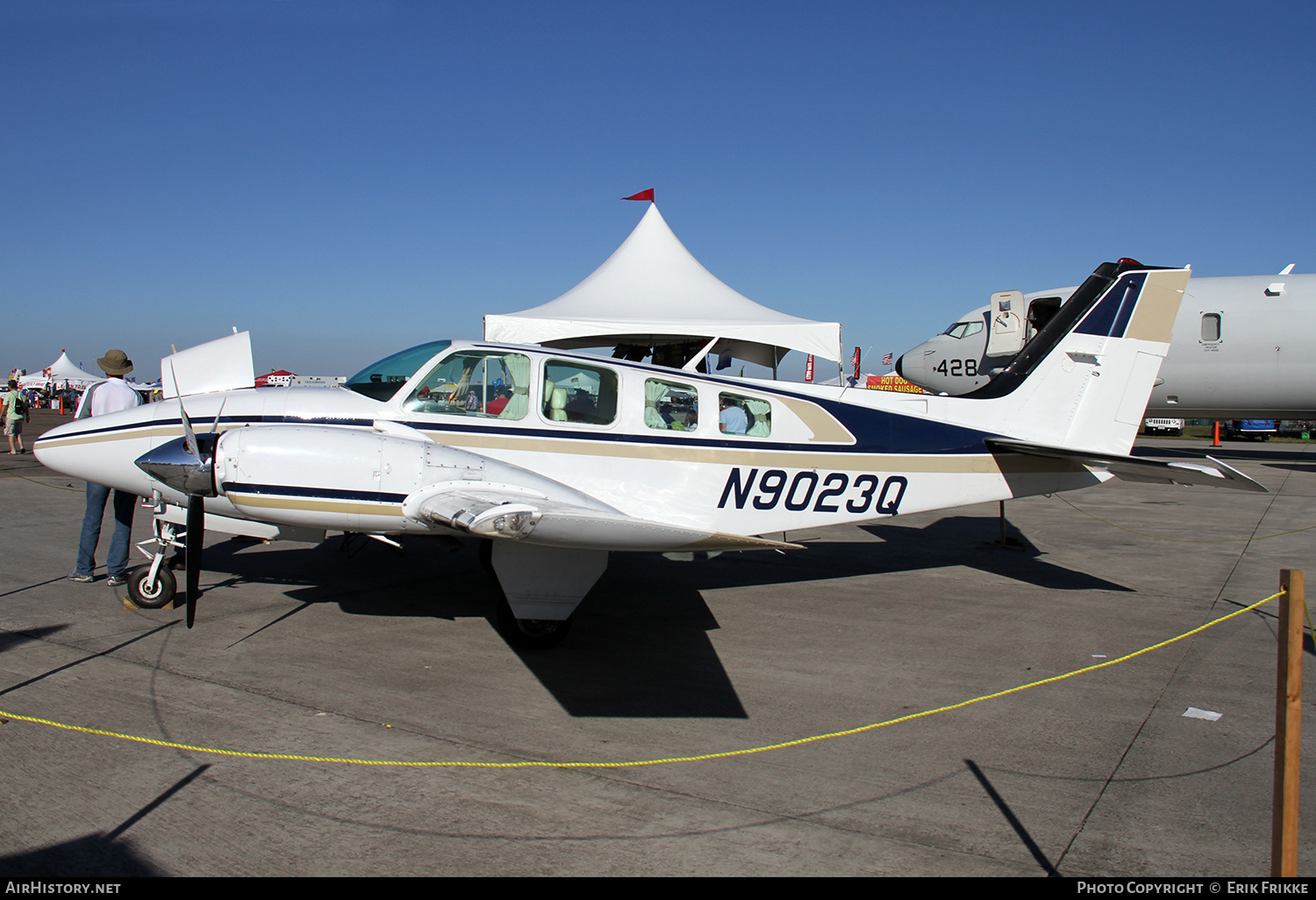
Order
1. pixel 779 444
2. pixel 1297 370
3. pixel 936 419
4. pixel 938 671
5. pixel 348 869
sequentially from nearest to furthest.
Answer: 1. pixel 348 869
2. pixel 938 671
3. pixel 779 444
4. pixel 936 419
5. pixel 1297 370

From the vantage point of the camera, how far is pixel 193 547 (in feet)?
18.7

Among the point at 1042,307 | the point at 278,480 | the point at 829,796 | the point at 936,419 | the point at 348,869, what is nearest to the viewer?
the point at 348,869

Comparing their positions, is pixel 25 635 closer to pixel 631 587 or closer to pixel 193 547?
pixel 193 547

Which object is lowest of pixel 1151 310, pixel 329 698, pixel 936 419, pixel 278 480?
pixel 329 698

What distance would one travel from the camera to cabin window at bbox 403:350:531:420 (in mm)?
6695

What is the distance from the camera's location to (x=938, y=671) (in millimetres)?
6066

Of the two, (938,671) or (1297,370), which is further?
(1297,370)

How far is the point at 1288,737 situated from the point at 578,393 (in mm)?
5337

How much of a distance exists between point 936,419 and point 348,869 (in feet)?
21.5

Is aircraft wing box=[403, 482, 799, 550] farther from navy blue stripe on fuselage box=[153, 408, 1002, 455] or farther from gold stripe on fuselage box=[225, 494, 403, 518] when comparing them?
navy blue stripe on fuselage box=[153, 408, 1002, 455]

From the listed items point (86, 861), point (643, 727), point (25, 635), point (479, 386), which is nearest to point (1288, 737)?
point (643, 727)

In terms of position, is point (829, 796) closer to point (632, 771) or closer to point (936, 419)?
point (632, 771)

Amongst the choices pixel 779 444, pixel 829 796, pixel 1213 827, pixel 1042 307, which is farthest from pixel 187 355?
pixel 1042 307

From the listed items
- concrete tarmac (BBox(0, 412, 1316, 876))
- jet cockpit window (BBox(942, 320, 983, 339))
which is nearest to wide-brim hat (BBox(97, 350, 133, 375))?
concrete tarmac (BBox(0, 412, 1316, 876))
